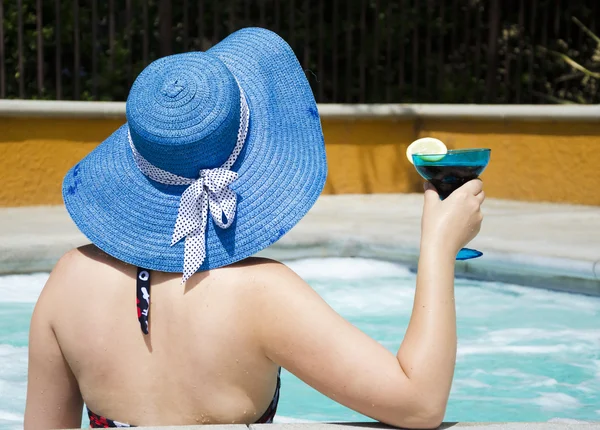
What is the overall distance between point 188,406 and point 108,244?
0.32 meters

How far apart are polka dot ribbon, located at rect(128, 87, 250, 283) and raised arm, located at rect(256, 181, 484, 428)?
0.40ft

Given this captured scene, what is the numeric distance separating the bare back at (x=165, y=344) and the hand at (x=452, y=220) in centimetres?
31

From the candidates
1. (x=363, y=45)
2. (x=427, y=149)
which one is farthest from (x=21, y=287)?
(x=363, y=45)

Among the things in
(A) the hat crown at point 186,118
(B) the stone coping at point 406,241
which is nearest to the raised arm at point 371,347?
(A) the hat crown at point 186,118

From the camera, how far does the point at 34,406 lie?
73.2 inches

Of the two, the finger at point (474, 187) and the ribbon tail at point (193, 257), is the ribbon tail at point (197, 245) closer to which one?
the ribbon tail at point (193, 257)

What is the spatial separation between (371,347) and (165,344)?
0.36m

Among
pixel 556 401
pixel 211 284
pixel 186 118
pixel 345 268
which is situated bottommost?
pixel 345 268

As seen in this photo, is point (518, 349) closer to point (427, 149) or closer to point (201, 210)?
point (427, 149)

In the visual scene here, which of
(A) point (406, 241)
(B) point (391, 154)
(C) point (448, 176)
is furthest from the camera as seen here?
(B) point (391, 154)

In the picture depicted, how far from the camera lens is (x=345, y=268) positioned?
6.22 m

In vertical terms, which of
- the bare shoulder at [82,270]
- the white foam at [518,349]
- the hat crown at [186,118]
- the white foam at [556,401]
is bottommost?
the white foam at [518,349]

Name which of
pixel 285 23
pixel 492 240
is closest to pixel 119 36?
pixel 285 23

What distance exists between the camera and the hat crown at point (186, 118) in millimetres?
1626
